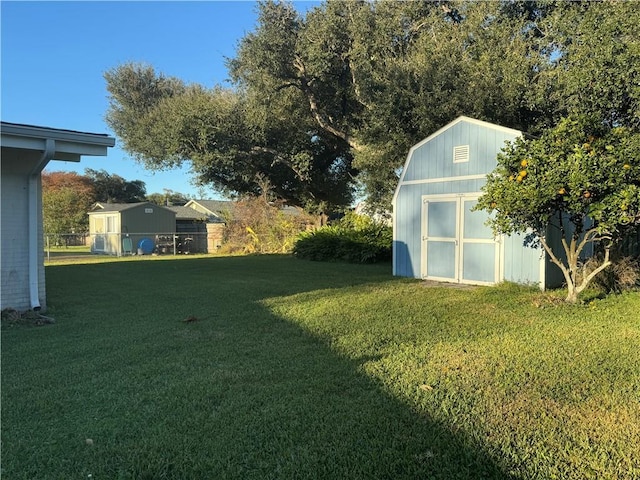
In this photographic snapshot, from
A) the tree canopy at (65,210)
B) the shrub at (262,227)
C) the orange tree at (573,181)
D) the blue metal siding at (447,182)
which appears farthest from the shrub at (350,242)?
the tree canopy at (65,210)

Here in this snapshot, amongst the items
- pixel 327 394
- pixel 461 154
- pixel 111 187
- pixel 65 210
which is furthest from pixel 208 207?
pixel 327 394

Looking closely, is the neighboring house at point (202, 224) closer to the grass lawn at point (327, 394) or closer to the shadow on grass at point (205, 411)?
the grass lawn at point (327, 394)

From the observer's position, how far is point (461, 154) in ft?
30.8

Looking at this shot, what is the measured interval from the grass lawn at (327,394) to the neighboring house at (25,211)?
0.63 metres

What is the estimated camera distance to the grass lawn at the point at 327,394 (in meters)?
2.50

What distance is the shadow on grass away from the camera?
247 cm

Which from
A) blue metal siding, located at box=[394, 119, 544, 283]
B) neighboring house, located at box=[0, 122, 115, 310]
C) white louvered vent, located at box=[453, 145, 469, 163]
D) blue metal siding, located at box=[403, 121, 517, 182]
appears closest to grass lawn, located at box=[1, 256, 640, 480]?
neighboring house, located at box=[0, 122, 115, 310]

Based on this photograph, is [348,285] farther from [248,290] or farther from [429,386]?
[429,386]

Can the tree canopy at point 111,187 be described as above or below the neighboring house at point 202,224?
above

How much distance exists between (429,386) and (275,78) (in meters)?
14.7

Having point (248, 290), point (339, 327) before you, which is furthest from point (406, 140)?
point (339, 327)

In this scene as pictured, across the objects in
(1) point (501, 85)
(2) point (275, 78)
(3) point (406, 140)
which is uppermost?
(2) point (275, 78)

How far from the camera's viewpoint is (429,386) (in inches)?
139

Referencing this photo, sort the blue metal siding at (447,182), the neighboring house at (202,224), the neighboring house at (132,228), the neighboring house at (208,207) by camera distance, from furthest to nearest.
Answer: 1. the neighboring house at (208,207)
2. the neighboring house at (202,224)
3. the neighboring house at (132,228)
4. the blue metal siding at (447,182)
